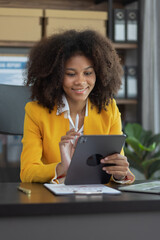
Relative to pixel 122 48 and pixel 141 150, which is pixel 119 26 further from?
pixel 141 150

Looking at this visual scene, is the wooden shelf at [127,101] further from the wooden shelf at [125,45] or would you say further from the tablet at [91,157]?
the tablet at [91,157]

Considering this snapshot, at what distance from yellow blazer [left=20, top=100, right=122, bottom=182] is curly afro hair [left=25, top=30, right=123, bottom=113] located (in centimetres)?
4

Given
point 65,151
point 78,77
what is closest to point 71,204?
point 65,151

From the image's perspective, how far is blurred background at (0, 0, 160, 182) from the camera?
3045 millimetres

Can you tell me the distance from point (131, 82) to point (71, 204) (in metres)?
2.53

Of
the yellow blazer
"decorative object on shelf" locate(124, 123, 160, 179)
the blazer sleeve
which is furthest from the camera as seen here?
"decorative object on shelf" locate(124, 123, 160, 179)

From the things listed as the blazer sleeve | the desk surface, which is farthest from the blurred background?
the desk surface

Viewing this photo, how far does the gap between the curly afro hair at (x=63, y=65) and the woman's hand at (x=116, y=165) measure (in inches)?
16.9

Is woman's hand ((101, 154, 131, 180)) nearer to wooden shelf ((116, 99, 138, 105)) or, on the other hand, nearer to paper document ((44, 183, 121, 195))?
paper document ((44, 183, 121, 195))

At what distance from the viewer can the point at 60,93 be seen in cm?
155

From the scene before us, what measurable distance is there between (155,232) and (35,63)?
0.94m

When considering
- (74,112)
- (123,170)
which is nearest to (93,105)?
(74,112)

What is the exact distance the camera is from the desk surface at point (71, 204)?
31.4 inches

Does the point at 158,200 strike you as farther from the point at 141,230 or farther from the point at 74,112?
the point at 74,112
